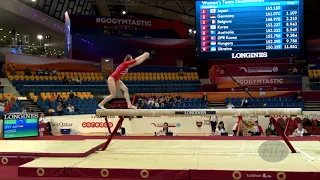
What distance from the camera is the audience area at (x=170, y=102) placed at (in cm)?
1783

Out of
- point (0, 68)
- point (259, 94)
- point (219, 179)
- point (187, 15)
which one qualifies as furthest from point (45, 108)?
point (187, 15)

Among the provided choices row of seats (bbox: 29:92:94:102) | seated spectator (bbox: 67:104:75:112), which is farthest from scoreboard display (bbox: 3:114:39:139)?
row of seats (bbox: 29:92:94:102)

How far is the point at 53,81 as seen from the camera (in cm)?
2045

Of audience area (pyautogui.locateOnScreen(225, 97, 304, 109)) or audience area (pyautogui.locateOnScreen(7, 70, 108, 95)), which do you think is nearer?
audience area (pyautogui.locateOnScreen(225, 97, 304, 109))

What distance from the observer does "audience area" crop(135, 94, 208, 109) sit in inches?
702

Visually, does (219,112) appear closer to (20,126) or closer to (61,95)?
(20,126)

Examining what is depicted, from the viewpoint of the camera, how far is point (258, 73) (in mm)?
19922

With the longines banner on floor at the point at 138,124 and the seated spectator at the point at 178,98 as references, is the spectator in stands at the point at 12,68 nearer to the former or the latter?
the longines banner on floor at the point at 138,124

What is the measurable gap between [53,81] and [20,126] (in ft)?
37.8

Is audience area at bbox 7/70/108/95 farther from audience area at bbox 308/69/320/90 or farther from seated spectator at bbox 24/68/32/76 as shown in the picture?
audience area at bbox 308/69/320/90

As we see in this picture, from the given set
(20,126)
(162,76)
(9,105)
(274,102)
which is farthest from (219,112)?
(162,76)

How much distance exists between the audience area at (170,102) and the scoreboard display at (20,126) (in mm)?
8314

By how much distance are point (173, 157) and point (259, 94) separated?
1490 cm

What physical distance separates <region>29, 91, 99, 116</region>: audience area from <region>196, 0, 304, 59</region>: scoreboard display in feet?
25.5
